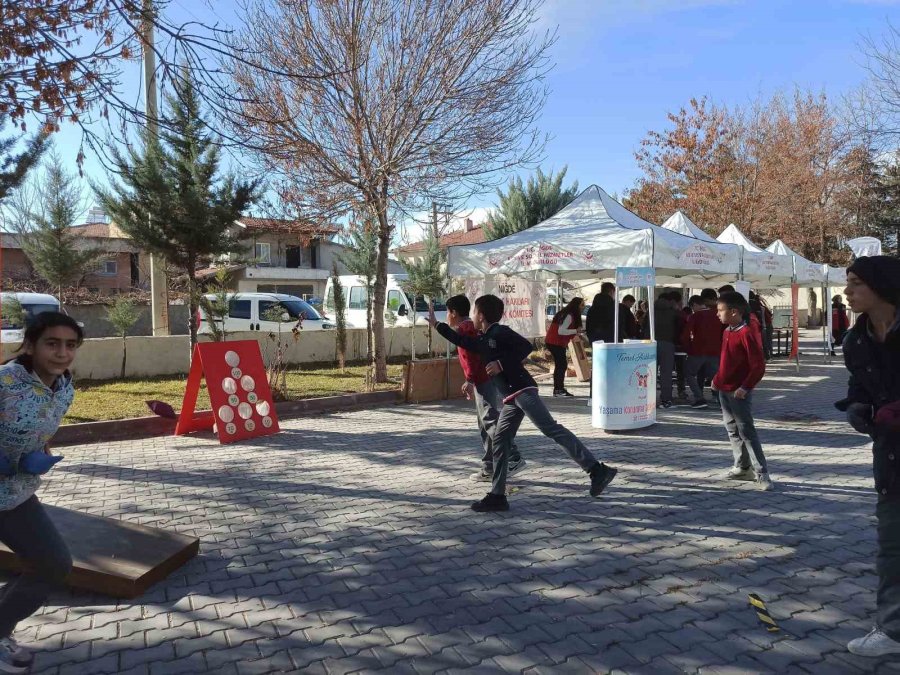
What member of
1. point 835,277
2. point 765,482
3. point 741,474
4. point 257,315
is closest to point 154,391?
point 257,315

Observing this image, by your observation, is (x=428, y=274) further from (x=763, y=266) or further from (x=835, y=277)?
(x=835, y=277)

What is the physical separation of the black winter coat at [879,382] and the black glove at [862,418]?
17mm

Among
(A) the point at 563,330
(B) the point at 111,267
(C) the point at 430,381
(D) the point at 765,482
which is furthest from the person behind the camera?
(B) the point at 111,267

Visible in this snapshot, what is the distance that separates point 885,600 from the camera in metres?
3.03

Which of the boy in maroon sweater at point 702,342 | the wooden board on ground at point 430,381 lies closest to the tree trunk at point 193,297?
the wooden board on ground at point 430,381

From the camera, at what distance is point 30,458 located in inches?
108

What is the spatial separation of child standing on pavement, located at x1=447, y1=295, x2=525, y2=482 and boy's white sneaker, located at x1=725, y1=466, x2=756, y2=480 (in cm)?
193

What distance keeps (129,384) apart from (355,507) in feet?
28.9

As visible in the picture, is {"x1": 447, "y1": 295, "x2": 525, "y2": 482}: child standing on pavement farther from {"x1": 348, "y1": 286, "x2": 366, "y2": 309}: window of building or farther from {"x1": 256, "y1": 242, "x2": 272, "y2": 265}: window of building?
{"x1": 256, "y1": 242, "x2": 272, "y2": 265}: window of building

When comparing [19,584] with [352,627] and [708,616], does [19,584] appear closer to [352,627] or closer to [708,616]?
[352,627]

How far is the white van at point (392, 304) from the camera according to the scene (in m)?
20.1

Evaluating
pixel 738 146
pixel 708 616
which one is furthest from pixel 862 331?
pixel 738 146

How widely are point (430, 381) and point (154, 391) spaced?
4.90 meters

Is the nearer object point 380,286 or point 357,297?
point 380,286
